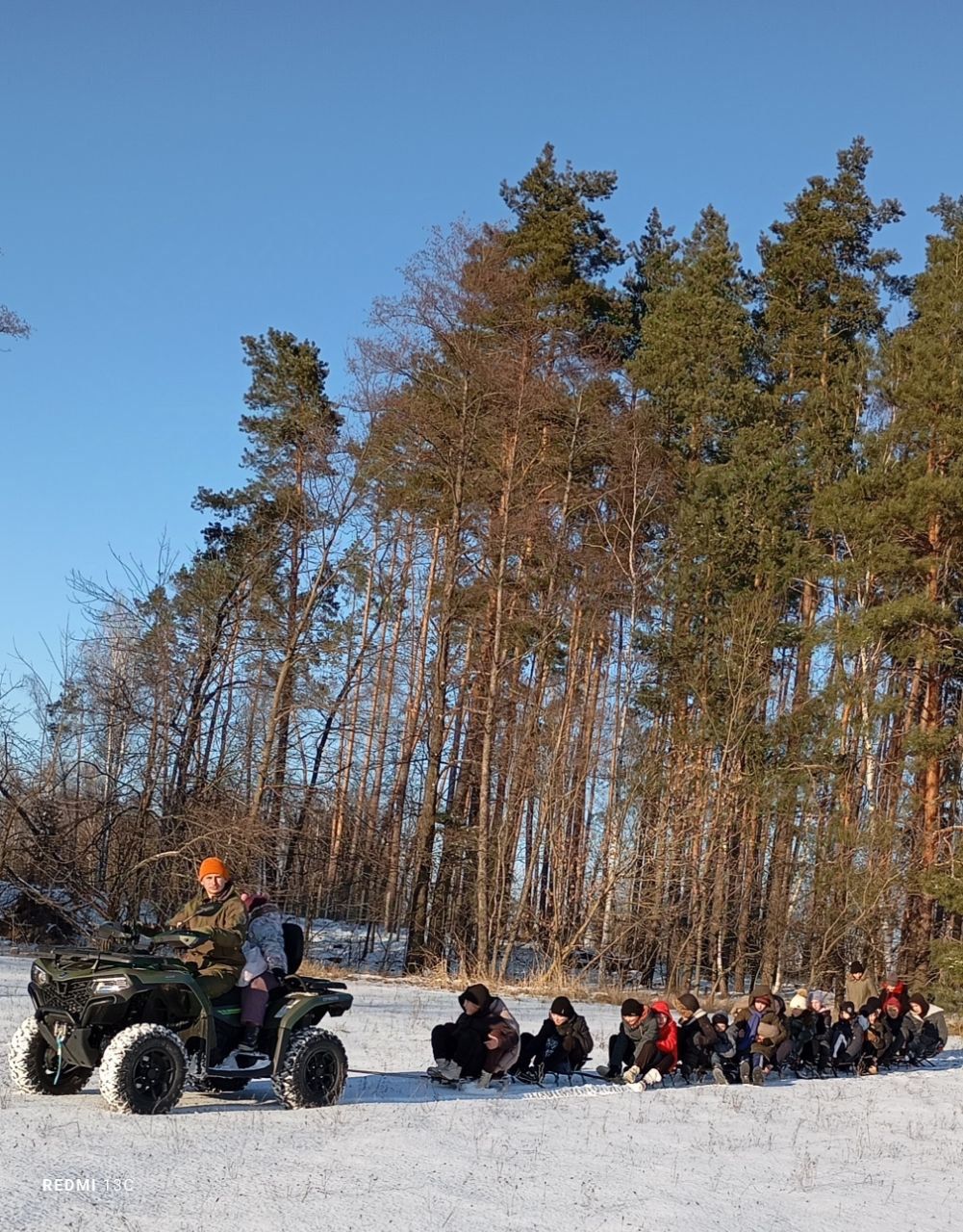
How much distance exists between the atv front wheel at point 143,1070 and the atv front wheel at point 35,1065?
2.31 feet

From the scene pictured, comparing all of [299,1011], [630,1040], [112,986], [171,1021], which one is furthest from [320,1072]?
[630,1040]

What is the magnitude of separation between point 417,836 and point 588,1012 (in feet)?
30.0

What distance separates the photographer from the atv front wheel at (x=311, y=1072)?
915cm

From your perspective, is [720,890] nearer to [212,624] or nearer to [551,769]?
[551,769]

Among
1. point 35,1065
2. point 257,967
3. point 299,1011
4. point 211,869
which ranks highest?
point 211,869

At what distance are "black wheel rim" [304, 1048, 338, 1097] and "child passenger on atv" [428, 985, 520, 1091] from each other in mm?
1872

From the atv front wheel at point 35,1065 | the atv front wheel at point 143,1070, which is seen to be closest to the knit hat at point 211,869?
the atv front wheel at point 143,1070

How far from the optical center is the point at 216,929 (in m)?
9.12

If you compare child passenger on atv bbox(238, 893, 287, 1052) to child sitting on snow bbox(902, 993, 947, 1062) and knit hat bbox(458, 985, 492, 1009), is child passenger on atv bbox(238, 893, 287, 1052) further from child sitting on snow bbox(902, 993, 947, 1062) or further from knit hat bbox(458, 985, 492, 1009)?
child sitting on snow bbox(902, 993, 947, 1062)

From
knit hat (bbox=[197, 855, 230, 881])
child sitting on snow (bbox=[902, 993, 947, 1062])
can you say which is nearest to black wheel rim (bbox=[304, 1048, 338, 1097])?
knit hat (bbox=[197, 855, 230, 881])

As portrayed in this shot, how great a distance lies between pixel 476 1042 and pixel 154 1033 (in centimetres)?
379

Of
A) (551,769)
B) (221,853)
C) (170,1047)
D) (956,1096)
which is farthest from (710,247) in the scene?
(170,1047)

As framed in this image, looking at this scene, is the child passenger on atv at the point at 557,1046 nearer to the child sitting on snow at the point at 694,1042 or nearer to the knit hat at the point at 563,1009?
the knit hat at the point at 563,1009

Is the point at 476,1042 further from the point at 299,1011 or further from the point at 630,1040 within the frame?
the point at 299,1011
